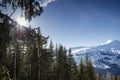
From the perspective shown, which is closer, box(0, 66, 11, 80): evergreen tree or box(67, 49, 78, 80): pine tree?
box(0, 66, 11, 80): evergreen tree

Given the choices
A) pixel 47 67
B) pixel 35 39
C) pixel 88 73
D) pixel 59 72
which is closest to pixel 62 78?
pixel 59 72

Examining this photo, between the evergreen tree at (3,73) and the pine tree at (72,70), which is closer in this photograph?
the evergreen tree at (3,73)

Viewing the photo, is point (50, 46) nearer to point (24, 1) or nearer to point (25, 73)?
point (25, 73)

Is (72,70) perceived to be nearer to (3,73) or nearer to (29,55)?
(29,55)

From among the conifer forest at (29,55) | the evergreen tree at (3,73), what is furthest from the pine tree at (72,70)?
the evergreen tree at (3,73)

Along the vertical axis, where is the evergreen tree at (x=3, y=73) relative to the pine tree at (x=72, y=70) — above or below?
above

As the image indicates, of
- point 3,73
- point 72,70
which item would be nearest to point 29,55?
point 72,70

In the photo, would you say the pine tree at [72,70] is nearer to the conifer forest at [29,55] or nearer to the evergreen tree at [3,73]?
the conifer forest at [29,55]

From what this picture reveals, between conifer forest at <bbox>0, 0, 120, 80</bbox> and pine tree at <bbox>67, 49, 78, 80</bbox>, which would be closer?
conifer forest at <bbox>0, 0, 120, 80</bbox>

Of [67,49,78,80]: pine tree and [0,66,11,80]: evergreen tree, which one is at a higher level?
[0,66,11,80]: evergreen tree

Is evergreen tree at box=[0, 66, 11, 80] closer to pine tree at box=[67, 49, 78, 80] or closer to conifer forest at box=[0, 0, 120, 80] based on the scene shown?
conifer forest at box=[0, 0, 120, 80]

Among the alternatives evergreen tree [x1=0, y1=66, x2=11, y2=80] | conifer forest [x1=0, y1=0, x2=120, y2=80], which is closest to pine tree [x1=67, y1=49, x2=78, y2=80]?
conifer forest [x1=0, y1=0, x2=120, y2=80]

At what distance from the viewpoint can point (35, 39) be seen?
14617 mm

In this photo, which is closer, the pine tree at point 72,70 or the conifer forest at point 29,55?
the conifer forest at point 29,55
